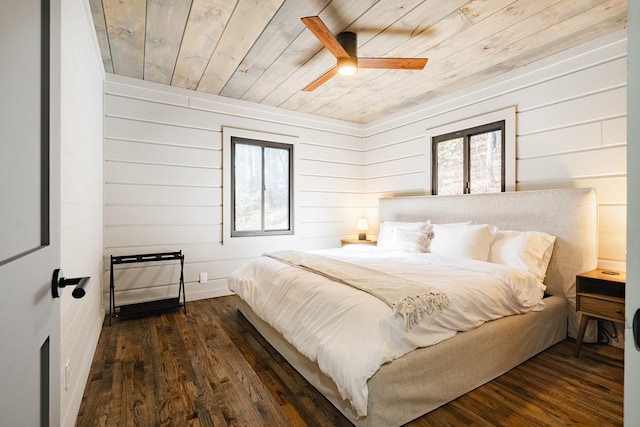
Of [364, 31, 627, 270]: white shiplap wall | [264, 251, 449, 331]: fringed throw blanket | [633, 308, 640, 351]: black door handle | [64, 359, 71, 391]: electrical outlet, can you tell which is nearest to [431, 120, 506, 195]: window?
[364, 31, 627, 270]: white shiplap wall

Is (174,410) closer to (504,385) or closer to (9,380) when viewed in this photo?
(9,380)

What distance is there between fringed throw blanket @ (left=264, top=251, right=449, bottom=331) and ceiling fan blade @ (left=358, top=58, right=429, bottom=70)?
1704mm

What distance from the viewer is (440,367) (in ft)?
5.83

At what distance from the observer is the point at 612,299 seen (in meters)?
2.23

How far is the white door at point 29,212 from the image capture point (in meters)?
0.57

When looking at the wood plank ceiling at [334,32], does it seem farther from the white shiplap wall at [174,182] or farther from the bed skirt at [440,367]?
the bed skirt at [440,367]

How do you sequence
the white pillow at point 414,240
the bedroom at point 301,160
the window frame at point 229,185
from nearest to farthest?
the bedroom at point 301,160 < the white pillow at point 414,240 < the window frame at point 229,185

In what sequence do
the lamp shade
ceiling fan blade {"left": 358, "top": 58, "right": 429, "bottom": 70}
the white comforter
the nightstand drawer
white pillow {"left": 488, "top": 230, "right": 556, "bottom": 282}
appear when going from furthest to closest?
the lamp shade < white pillow {"left": 488, "top": 230, "right": 556, "bottom": 282} < ceiling fan blade {"left": 358, "top": 58, "right": 429, "bottom": 70} < the nightstand drawer < the white comforter

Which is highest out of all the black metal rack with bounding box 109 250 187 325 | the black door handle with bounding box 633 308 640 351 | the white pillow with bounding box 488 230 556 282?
the black door handle with bounding box 633 308 640 351

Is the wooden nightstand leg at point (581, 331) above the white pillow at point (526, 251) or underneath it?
underneath

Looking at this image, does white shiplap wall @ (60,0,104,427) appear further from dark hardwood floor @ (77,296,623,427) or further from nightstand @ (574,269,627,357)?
nightstand @ (574,269,627,357)

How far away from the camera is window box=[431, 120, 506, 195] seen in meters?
3.43

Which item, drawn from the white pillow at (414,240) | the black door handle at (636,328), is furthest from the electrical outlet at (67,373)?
the white pillow at (414,240)

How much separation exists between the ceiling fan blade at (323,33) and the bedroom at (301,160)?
1.34m
